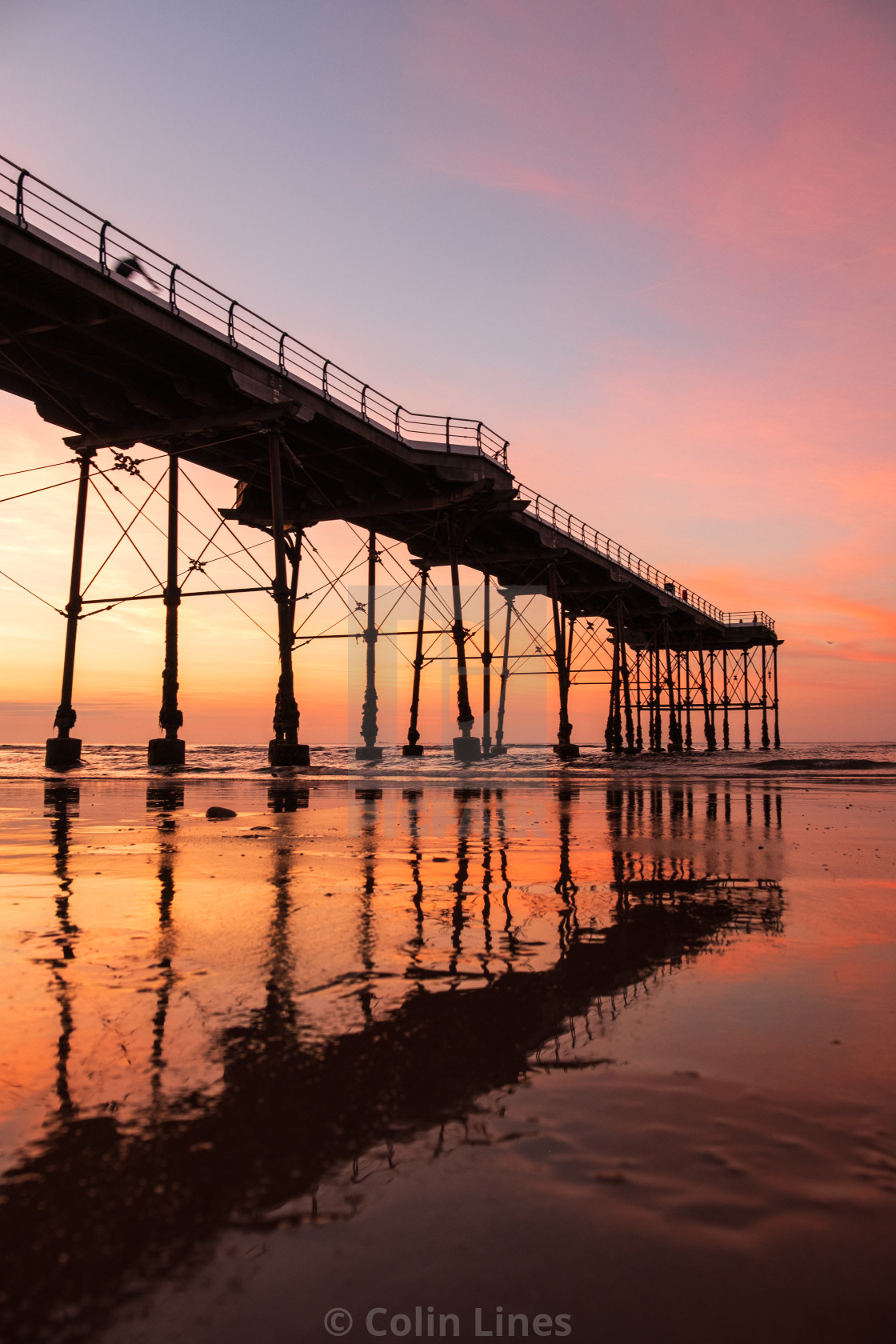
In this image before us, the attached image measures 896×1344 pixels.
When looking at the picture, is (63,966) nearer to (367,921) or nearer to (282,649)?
(367,921)

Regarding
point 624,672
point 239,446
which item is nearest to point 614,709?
point 624,672

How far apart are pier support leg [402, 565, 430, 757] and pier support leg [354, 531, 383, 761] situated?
158 cm

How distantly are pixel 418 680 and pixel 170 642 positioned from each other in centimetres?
1301

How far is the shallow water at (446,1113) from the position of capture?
1.33 m

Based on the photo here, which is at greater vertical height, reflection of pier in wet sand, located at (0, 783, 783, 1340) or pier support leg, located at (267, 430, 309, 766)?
pier support leg, located at (267, 430, 309, 766)

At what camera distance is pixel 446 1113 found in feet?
6.53

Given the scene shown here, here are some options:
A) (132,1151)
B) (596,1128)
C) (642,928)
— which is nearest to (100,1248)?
(132,1151)

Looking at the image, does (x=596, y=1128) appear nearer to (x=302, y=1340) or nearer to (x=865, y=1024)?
(x=302, y=1340)

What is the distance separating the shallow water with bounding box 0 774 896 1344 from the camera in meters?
1.33

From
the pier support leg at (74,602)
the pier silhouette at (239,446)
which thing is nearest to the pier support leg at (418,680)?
the pier silhouette at (239,446)

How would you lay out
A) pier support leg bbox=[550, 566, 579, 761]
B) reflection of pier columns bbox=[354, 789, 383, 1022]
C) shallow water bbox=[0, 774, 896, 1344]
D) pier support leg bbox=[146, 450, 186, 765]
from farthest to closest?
pier support leg bbox=[550, 566, 579, 761] < pier support leg bbox=[146, 450, 186, 765] < reflection of pier columns bbox=[354, 789, 383, 1022] < shallow water bbox=[0, 774, 896, 1344]

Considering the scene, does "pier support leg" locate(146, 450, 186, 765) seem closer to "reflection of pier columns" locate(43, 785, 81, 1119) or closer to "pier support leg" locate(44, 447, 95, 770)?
"pier support leg" locate(44, 447, 95, 770)

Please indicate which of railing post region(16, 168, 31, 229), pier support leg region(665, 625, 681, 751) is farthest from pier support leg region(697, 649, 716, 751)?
railing post region(16, 168, 31, 229)

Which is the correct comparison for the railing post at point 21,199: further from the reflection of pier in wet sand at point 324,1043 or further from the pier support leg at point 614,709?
the pier support leg at point 614,709
